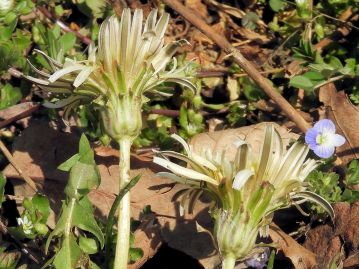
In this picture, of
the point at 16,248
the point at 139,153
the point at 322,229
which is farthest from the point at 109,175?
the point at 322,229

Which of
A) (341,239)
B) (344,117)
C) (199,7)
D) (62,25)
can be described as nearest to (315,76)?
(344,117)

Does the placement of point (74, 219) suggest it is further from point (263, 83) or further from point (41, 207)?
point (263, 83)

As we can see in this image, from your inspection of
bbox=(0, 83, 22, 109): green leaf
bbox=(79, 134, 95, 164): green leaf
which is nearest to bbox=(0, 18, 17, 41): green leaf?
bbox=(0, 83, 22, 109): green leaf

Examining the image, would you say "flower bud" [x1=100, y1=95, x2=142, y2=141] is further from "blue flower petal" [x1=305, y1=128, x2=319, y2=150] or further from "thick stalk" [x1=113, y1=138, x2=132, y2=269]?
"blue flower petal" [x1=305, y1=128, x2=319, y2=150]

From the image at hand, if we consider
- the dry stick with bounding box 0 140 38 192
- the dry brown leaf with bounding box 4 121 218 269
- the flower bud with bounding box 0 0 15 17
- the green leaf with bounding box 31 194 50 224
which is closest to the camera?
the green leaf with bounding box 31 194 50 224

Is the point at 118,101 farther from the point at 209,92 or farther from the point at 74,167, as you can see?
the point at 209,92

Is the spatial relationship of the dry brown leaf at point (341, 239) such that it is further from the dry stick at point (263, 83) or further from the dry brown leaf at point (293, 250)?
the dry stick at point (263, 83)

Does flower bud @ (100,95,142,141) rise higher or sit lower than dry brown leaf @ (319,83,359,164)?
higher
